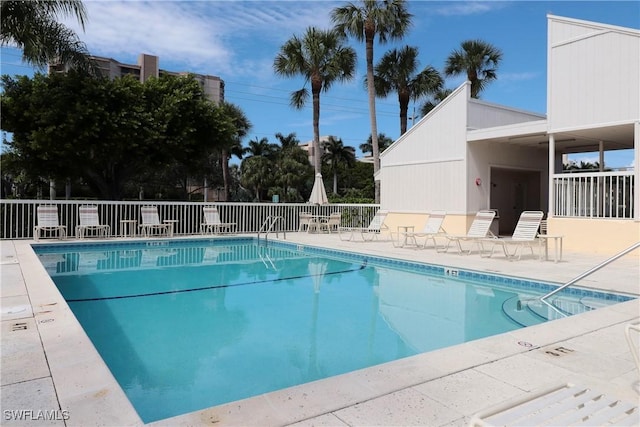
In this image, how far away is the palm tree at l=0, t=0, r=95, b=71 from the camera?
37.3 ft

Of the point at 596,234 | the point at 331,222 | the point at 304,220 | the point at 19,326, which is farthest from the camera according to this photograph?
the point at 304,220

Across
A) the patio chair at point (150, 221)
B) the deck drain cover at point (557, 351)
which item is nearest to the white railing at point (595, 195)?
the deck drain cover at point (557, 351)

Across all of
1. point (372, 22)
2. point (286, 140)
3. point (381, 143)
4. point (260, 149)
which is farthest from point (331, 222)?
point (381, 143)

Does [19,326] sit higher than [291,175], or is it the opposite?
[291,175]

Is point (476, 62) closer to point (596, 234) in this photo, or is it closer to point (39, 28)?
point (596, 234)

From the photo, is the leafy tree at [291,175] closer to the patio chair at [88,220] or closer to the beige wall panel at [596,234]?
the patio chair at [88,220]

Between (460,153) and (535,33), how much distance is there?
6282mm

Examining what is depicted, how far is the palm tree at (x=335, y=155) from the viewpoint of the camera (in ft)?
158

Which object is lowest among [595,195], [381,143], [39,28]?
[595,195]

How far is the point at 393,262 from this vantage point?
9711 mm

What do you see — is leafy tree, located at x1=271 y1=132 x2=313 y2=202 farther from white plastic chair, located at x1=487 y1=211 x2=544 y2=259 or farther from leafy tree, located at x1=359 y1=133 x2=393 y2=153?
white plastic chair, located at x1=487 y1=211 x2=544 y2=259

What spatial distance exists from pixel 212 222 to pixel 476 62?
16005 mm

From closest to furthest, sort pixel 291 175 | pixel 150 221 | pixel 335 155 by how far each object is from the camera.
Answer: pixel 150 221, pixel 291 175, pixel 335 155

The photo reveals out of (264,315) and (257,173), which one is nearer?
(264,315)
